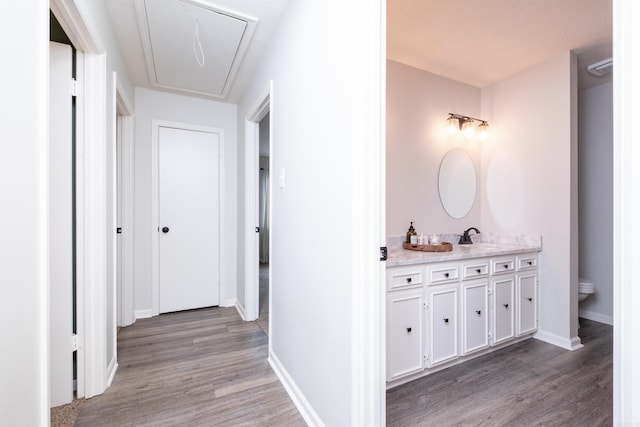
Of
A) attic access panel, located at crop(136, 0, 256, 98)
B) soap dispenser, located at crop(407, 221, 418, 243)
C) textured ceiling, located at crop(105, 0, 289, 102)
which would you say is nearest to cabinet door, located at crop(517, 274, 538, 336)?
soap dispenser, located at crop(407, 221, 418, 243)

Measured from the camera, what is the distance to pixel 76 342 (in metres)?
1.70

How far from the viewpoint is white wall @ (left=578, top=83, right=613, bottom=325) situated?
3002 mm

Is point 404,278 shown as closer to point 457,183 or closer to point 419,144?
point 419,144

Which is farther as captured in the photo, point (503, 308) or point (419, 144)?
point (419, 144)

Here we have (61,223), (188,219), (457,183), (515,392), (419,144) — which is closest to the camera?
(61,223)

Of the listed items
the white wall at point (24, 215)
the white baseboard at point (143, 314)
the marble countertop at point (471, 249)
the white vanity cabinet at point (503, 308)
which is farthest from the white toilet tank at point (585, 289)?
the white baseboard at point (143, 314)

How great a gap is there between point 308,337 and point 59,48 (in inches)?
86.8

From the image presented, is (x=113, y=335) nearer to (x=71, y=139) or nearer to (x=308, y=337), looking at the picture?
(x=71, y=139)

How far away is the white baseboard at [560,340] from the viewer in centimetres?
239

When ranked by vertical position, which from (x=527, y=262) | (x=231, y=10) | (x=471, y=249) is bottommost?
(x=527, y=262)

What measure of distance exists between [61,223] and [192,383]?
4.23ft

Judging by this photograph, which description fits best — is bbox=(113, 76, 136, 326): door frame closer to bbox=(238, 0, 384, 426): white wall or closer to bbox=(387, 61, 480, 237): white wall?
bbox=(238, 0, 384, 426): white wall

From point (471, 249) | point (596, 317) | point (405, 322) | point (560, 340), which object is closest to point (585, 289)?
point (596, 317)

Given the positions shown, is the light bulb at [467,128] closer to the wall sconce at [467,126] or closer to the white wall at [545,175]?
the wall sconce at [467,126]
